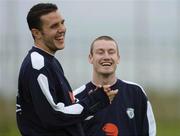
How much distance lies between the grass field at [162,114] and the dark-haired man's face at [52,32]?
8.65 m

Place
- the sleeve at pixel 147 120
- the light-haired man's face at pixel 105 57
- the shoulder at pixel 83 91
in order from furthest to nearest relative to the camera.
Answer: the shoulder at pixel 83 91, the sleeve at pixel 147 120, the light-haired man's face at pixel 105 57

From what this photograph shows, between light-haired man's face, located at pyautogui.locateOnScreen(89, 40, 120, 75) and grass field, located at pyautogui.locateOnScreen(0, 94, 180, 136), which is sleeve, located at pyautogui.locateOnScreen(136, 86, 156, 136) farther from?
grass field, located at pyautogui.locateOnScreen(0, 94, 180, 136)

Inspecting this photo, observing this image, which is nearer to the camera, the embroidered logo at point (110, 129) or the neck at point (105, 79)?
the embroidered logo at point (110, 129)

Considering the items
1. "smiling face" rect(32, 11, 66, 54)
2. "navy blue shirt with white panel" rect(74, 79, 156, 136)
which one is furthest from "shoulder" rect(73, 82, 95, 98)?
"smiling face" rect(32, 11, 66, 54)

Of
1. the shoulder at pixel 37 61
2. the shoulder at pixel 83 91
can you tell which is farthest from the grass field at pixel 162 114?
the shoulder at pixel 37 61

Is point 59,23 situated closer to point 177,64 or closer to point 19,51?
point 19,51

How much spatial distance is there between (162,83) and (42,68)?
1228 centimetres

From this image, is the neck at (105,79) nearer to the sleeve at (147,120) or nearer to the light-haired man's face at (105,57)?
the light-haired man's face at (105,57)

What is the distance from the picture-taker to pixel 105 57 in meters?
8.19

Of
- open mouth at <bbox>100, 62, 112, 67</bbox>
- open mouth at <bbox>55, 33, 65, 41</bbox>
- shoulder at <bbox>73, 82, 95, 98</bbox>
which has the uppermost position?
open mouth at <bbox>55, 33, 65, 41</bbox>

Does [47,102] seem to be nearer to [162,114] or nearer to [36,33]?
[36,33]

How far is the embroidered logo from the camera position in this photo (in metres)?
8.21

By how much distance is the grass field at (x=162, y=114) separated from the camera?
54.7 feet

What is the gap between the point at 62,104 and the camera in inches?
275
